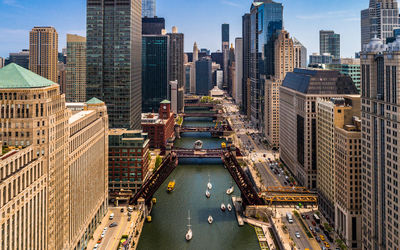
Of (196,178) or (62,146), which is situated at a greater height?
(62,146)

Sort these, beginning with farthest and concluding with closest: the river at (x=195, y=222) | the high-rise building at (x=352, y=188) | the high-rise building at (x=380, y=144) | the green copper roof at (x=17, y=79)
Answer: the river at (x=195, y=222), the high-rise building at (x=352, y=188), the high-rise building at (x=380, y=144), the green copper roof at (x=17, y=79)

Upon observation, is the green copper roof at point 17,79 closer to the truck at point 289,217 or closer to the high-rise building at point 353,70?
the truck at point 289,217

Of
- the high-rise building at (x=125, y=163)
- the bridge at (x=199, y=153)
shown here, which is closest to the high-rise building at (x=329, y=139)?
the high-rise building at (x=125, y=163)

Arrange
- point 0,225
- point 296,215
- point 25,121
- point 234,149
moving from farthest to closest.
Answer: point 234,149, point 296,215, point 25,121, point 0,225

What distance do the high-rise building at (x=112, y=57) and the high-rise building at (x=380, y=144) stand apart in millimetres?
106715

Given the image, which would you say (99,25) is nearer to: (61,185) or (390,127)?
(61,185)

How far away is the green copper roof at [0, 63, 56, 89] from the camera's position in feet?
226

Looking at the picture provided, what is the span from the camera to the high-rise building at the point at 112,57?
160 m

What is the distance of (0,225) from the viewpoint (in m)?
53.7

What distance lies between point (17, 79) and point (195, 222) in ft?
229

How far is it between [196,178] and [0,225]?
11644 cm

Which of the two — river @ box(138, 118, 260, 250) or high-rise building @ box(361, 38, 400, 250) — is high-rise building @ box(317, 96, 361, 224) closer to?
high-rise building @ box(361, 38, 400, 250)

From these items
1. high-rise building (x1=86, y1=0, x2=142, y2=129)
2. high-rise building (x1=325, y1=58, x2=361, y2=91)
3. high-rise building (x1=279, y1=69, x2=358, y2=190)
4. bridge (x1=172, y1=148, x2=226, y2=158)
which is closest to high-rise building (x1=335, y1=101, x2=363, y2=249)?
high-rise building (x1=279, y1=69, x2=358, y2=190)

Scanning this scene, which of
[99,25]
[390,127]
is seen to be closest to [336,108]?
[390,127]
